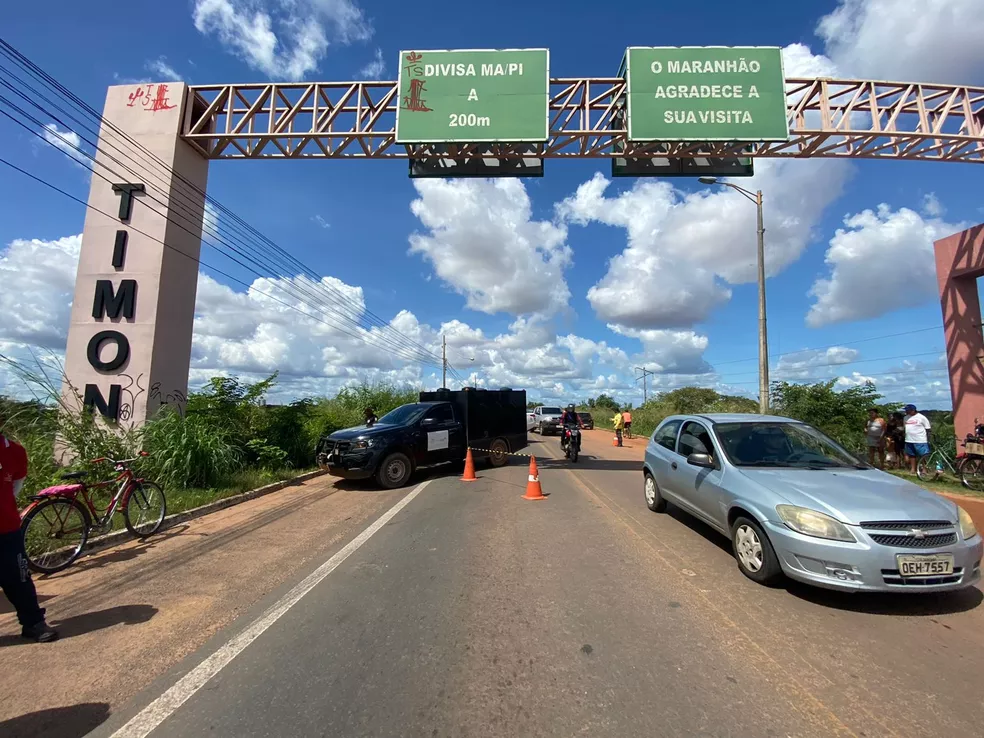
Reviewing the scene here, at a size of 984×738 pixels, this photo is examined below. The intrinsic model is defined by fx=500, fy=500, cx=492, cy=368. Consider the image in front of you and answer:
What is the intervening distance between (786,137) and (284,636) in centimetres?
1234

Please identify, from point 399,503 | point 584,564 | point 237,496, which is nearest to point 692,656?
point 584,564

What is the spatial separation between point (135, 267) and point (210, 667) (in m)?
12.0

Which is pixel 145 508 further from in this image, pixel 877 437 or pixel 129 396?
pixel 877 437

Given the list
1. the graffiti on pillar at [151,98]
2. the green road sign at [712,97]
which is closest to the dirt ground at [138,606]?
the green road sign at [712,97]

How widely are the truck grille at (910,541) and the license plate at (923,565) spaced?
0.09 metres

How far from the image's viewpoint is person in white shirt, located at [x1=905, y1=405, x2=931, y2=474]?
1068 cm

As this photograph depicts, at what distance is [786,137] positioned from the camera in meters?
10.5

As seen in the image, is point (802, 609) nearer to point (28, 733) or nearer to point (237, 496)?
point (28, 733)

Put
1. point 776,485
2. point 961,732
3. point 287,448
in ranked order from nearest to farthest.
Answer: point 961,732
point 776,485
point 287,448

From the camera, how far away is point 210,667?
10.8 ft

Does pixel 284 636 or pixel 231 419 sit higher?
pixel 231 419

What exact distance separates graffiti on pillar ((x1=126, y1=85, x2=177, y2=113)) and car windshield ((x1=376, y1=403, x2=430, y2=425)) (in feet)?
31.1

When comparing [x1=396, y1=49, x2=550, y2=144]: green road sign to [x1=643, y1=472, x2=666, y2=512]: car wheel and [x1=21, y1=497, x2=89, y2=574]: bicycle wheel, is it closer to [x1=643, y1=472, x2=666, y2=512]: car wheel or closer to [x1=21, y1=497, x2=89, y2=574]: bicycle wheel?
[x1=643, y1=472, x2=666, y2=512]: car wheel

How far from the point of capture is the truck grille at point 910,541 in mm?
3885
